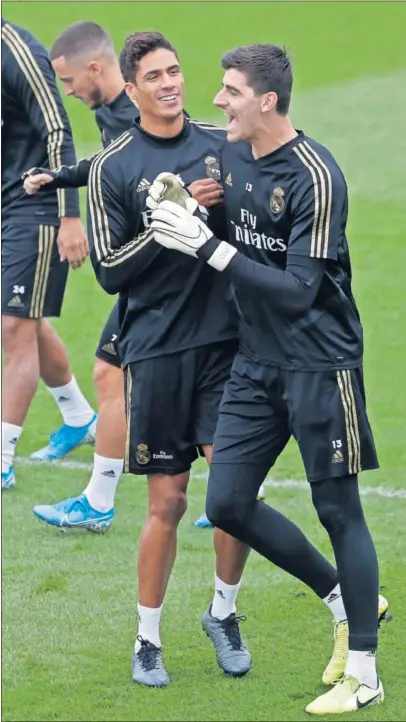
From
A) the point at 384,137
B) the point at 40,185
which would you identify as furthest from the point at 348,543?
the point at 384,137

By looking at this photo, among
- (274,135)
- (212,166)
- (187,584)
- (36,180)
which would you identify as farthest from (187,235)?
(187,584)

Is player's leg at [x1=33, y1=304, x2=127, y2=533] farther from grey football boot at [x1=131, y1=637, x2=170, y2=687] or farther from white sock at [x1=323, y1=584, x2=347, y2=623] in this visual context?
white sock at [x1=323, y1=584, x2=347, y2=623]

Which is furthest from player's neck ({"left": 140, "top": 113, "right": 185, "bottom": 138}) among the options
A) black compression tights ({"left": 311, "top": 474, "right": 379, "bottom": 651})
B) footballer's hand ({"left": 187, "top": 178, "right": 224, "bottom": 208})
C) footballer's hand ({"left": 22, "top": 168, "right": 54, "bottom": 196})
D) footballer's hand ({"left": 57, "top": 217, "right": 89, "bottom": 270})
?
footballer's hand ({"left": 57, "top": 217, "right": 89, "bottom": 270})

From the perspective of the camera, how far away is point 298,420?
474 cm

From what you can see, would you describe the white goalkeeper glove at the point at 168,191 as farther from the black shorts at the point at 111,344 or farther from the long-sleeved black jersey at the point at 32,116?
the long-sleeved black jersey at the point at 32,116

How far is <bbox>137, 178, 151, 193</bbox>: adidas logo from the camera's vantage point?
498 cm

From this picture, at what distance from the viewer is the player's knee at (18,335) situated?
745cm

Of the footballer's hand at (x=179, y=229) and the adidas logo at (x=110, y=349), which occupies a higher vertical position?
the footballer's hand at (x=179, y=229)

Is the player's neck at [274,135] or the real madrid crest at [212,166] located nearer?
the player's neck at [274,135]

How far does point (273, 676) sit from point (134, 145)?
6.30ft

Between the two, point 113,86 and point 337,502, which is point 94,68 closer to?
point 113,86

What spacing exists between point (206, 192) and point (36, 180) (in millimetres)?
1036

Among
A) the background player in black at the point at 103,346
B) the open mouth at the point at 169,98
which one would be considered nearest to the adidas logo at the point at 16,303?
the background player in black at the point at 103,346

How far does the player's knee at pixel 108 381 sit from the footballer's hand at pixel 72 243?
496mm
